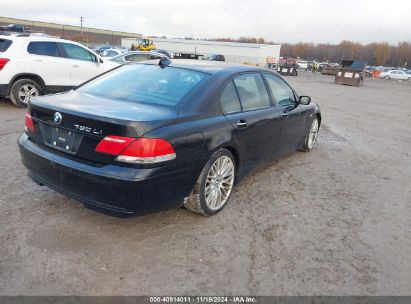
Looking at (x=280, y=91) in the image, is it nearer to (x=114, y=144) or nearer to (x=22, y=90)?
(x=114, y=144)

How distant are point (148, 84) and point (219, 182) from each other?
125 centimetres

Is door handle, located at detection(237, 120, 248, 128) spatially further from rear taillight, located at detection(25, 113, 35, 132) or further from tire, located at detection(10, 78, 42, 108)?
tire, located at detection(10, 78, 42, 108)

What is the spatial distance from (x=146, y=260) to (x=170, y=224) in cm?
62

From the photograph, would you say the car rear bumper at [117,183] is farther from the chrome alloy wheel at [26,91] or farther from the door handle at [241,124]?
the chrome alloy wheel at [26,91]

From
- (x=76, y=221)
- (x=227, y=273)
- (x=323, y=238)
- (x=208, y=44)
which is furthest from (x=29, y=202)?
(x=208, y=44)

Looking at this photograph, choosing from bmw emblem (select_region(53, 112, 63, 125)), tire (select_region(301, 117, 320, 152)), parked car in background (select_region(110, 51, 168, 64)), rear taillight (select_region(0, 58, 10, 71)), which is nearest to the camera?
bmw emblem (select_region(53, 112, 63, 125))

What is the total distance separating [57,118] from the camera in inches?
126

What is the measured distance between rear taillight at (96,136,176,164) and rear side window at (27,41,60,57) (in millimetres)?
7038

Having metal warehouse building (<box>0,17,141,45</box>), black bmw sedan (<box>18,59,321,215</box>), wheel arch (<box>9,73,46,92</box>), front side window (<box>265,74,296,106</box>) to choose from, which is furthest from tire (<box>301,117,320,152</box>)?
metal warehouse building (<box>0,17,141,45</box>)

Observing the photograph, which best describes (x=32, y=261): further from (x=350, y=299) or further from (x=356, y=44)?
(x=356, y=44)

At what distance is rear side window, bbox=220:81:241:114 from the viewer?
3.85 meters

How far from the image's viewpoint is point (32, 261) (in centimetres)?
292

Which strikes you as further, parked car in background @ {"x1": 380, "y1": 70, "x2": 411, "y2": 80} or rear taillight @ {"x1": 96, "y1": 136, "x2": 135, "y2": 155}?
parked car in background @ {"x1": 380, "y1": 70, "x2": 411, "y2": 80}

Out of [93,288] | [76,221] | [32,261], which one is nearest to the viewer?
[93,288]
